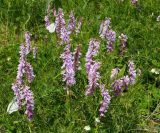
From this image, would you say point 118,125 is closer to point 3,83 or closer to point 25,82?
point 25,82

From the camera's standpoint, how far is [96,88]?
3818 millimetres

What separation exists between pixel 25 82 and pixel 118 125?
816 mm

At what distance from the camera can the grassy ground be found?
3.77m

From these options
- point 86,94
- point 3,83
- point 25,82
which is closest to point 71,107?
point 86,94

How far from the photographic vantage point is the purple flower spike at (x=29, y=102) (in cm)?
348

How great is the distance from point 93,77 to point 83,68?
2.02ft

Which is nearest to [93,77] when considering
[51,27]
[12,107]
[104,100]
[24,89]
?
[104,100]

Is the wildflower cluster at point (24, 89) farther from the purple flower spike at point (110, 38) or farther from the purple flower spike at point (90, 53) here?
the purple flower spike at point (110, 38)

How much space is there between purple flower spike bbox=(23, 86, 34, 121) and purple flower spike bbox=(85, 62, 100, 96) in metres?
0.44

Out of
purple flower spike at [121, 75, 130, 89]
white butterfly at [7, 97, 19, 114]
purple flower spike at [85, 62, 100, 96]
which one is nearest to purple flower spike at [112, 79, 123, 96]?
purple flower spike at [121, 75, 130, 89]

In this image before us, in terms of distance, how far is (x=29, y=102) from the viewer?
356cm

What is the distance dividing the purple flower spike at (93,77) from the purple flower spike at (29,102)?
1.44ft

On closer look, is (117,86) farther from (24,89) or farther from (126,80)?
(24,89)

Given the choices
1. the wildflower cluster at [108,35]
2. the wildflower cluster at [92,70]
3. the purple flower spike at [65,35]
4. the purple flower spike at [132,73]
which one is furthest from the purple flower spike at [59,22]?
the purple flower spike at [132,73]
